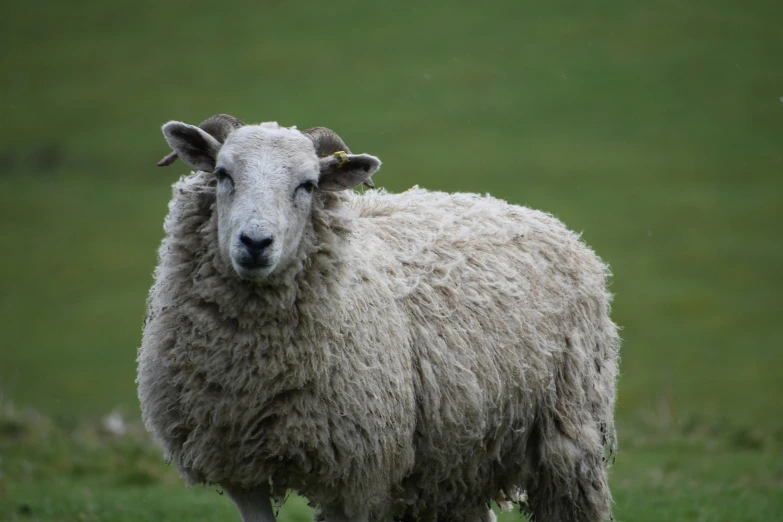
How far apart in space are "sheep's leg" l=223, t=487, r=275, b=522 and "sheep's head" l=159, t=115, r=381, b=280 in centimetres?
126

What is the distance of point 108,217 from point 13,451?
119ft

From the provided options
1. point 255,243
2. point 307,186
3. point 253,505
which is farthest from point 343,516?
point 307,186

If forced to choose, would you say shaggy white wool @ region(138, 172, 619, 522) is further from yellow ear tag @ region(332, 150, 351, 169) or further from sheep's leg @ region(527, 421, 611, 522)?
yellow ear tag @ region(332, 150, 351, 169)

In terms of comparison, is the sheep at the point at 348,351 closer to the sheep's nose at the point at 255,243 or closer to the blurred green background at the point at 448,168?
the sheep's nose at the point at 255,243

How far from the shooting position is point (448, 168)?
157ft

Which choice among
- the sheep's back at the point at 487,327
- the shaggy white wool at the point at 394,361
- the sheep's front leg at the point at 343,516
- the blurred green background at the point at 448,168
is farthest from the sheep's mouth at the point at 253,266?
the blurred green background at the point at 448,168

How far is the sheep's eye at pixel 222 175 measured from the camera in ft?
18.5

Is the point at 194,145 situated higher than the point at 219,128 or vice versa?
the point at 219,128

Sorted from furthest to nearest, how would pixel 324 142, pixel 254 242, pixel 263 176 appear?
pixel 324 142, pixel 263 176, pixel 254 242

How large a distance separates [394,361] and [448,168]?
42.3 m

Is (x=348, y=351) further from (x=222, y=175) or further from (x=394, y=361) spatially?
(x=222, y=175)

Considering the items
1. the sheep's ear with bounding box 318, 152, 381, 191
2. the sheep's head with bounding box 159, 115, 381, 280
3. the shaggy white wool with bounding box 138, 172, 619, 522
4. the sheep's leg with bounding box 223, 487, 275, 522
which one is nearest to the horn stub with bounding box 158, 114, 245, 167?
the sheep's head with bounding box 159, 115, 381, 280

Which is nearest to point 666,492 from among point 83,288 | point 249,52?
point 83,288

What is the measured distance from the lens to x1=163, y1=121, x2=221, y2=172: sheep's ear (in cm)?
583
